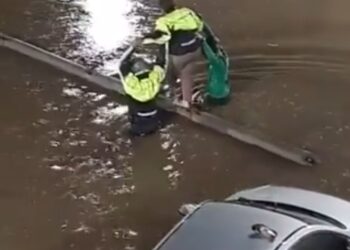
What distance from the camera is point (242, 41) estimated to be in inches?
466

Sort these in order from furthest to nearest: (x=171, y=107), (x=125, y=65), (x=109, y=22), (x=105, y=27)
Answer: (x=109, y=22) → (x=105, y=27) → (x=171, y=107) → (x=125, y=65)

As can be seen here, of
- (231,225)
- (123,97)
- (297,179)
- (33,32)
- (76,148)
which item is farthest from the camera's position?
(33,32)

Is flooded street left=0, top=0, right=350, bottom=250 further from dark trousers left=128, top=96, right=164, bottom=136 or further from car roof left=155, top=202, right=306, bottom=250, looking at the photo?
car roof left=155, top=202, right=306, bottom=250

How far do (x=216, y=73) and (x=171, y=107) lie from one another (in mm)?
619

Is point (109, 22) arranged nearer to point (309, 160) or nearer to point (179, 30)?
point (179, 30)

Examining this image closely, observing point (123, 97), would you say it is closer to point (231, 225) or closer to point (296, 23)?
point (296, 23)

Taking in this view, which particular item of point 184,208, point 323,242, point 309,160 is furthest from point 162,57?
point 323,242

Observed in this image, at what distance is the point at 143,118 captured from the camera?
33.6 feet

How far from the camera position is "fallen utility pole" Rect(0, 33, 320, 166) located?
9594mm

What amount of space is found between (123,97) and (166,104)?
63 cm

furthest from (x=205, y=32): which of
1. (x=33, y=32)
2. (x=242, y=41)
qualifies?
(x=33, y=32)

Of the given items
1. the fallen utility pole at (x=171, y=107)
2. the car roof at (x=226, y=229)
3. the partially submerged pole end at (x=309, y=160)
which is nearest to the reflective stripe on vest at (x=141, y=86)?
the fallen utility pole at (x=171, y=107)

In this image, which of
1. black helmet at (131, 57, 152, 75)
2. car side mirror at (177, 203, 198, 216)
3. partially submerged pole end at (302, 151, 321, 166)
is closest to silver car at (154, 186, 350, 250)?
car side mirror at (177, 203, 198, 216)

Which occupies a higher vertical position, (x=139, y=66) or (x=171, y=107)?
(x=139, y=66)
